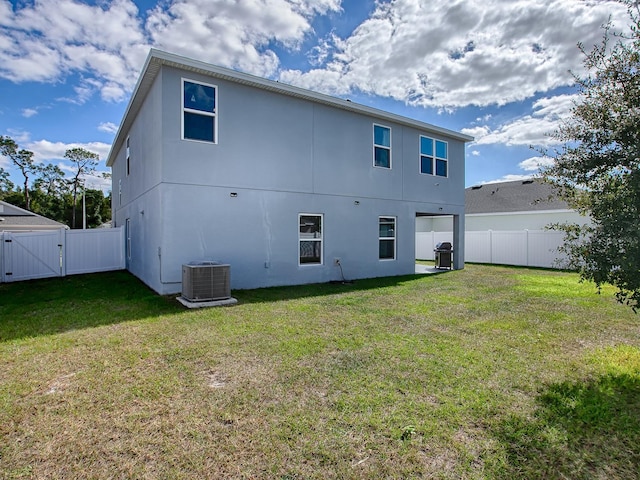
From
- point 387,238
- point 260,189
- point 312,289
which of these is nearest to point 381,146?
point 387,238

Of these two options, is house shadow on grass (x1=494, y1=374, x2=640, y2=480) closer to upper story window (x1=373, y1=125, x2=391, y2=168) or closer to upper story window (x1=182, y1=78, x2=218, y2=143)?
upper story window (x1=182, y1=78, x2=218, y2=143)

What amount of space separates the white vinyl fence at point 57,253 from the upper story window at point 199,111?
20.9 feet

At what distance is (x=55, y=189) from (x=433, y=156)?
4989cm

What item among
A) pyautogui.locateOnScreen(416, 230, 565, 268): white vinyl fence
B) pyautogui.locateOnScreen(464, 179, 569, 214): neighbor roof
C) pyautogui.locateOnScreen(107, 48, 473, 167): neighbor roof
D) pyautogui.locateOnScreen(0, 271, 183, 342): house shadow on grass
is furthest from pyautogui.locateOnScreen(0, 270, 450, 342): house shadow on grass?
pyautogui.locateOnScreen(464, 179, 569, 214): neighbor roof

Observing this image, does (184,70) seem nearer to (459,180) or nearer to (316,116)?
(316,116)

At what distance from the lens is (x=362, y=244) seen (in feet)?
35.2

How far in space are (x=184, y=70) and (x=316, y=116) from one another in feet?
12.1

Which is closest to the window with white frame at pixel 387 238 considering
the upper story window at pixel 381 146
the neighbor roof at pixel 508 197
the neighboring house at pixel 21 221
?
the upper story window at pixel 381 146

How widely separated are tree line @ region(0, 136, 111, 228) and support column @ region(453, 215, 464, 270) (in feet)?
137

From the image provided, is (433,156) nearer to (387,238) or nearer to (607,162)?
(387,238)

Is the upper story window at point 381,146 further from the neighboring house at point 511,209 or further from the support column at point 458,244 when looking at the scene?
the neighboring house at point 511,209

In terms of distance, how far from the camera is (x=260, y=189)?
28.8 feet

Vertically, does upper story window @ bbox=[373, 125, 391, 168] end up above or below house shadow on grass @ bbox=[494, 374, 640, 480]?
above

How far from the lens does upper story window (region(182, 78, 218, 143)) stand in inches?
307
